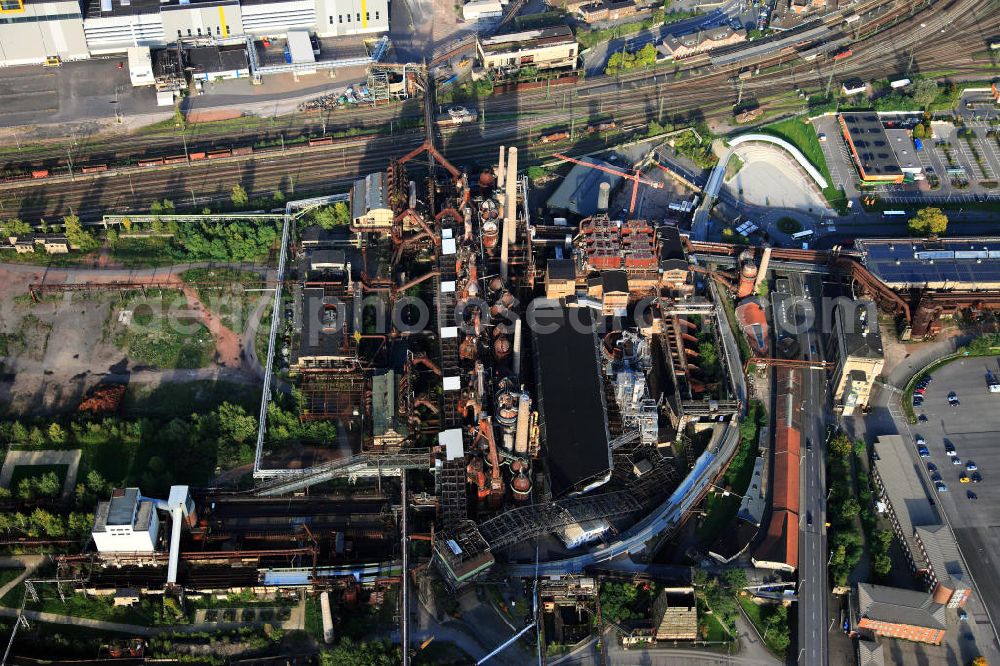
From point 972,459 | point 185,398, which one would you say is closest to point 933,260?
point 972,459

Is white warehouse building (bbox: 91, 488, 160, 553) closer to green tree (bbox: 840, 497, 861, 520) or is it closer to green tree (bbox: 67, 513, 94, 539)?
green tree (bbox: 67, 513, 94, 539)

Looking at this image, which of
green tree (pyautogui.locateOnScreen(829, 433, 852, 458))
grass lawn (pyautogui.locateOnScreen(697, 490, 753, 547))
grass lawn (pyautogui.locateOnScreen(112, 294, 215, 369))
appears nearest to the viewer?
grass lawn (pyautogui.locateOnScreen(697, 490, 753, 547))

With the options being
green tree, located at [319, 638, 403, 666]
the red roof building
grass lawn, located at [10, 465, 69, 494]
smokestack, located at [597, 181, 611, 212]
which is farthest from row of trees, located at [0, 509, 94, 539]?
smokestack, located at [597, 181, 611, 212]

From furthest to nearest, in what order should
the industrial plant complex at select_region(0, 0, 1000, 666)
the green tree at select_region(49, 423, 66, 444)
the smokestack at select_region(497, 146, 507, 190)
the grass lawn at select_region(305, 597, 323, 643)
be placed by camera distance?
the smokestack at select_region(497, 146, 507, 190), the green tree at select_region(49, 423, 66, 444), the industrial plant complex at select_region(0, 0, 1000, 666), the grass lawn at select_region(305, 597, 323, 643)

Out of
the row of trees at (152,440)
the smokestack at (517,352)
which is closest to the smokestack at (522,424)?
the smokestack at (517,352)

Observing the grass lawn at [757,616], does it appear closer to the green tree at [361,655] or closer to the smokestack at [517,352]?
the green tree at [361,655]

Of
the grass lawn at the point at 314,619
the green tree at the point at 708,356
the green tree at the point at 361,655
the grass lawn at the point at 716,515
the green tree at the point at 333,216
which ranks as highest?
the green tree at the point at 333,216

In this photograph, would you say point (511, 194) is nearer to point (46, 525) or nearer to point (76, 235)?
point (76, 235)
